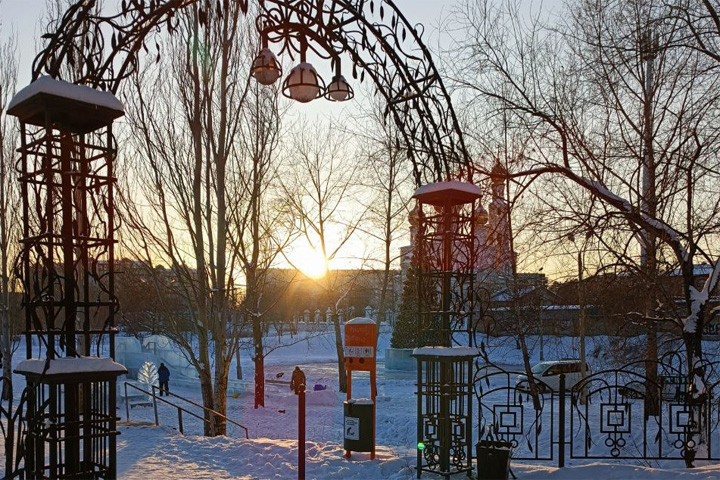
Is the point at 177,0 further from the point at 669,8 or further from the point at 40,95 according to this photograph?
the point at 669,8

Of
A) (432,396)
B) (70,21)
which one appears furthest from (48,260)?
(432,396)

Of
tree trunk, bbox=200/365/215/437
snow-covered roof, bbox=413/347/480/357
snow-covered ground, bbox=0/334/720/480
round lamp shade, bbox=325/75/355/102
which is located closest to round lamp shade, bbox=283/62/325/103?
round lamp shade, bbox=325/75/355/102

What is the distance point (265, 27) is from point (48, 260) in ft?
10.4

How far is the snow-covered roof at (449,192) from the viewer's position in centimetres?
692

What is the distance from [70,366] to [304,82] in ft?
10.7

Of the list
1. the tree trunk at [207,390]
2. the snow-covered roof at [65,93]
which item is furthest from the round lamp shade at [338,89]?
the tree trunk at [207,390]

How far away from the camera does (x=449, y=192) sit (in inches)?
274

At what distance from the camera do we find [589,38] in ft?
32.3

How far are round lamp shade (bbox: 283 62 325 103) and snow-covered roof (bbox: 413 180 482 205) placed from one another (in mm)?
1699

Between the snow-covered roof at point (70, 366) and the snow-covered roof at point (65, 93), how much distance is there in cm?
200

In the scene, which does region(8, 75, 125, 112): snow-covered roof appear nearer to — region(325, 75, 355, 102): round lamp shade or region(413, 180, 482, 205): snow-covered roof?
region(325, 75, 355, 102): round lamp shade

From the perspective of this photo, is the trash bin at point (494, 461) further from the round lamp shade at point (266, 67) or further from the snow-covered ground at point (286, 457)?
the round lamp shade at point (266, 67)

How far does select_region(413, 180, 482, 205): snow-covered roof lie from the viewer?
6.92m

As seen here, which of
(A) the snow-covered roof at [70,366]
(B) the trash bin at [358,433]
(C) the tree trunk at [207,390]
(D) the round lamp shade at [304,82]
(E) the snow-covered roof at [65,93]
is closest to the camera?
(A) the snow-covered roof at [70,366]
